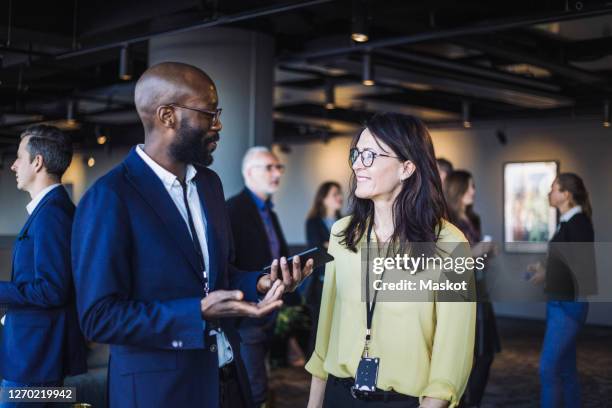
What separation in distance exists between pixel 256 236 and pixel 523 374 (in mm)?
4106

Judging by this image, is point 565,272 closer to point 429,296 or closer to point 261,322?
point 261,322

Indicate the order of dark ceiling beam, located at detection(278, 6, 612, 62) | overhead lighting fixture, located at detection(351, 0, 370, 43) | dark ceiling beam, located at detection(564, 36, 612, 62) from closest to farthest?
dark ceiling beam, located at detection(278, 6, 612, 62)
overhead lighting fixture, located at detection(351, 0, 370, 43)
dark ceiling beam, located at detection(564, 36, 612, 62)

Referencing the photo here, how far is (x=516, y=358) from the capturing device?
27.3ft

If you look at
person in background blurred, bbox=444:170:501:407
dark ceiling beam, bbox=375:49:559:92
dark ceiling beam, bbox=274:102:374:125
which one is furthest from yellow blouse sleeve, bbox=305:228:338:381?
dark ceiling beam, bbox=274:102:374:125

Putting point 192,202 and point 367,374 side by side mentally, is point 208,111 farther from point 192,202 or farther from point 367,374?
point 367,374

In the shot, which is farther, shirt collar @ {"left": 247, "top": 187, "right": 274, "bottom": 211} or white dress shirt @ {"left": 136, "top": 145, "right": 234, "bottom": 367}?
shirt collar @ {"left": 247, "top": 187, "right": 274, "bottom": 211}

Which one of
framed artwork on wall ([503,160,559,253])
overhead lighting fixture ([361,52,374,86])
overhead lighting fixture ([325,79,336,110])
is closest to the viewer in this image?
overhead lighting fixture ([361,52,374,86])

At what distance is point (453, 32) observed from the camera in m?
6.43

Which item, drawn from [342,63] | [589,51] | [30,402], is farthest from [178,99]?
[589,51]

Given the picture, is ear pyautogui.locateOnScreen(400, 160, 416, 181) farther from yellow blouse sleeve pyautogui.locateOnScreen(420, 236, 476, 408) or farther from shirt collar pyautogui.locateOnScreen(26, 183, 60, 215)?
shirt collar pyautogui.locateOnScreen(26, 183, 60, 215)

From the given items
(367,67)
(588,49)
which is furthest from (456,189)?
(588,49)

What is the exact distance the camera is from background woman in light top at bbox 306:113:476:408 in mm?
2107

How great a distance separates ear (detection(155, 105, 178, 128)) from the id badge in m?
0.89
